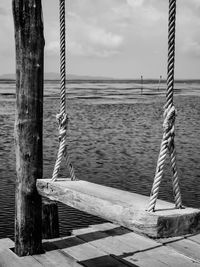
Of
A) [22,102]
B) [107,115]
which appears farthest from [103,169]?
[107,115]

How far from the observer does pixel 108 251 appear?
546 cm

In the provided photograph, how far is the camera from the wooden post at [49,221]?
5.96 m

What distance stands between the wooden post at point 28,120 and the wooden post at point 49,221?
77 centimetres

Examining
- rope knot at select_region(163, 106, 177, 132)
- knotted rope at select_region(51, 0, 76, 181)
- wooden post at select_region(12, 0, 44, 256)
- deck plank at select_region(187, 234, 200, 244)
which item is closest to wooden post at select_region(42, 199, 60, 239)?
wooden post at select_region(12, 0, 44, 256)

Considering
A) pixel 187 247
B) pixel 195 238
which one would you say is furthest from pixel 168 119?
pixel 195 238

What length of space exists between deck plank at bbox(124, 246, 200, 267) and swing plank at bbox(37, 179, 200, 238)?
4.37ft

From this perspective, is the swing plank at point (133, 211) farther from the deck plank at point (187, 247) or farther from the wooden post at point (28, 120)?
the deck plank at point (187, 247)

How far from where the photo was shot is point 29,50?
16.0 feet

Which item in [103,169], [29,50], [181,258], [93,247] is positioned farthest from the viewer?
[103,169]

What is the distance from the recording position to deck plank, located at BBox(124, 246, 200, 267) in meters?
5.00

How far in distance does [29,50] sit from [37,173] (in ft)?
4.62

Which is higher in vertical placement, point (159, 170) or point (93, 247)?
point (159, 170)

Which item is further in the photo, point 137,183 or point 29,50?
point 137,183

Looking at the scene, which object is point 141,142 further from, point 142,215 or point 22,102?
point 142,215
